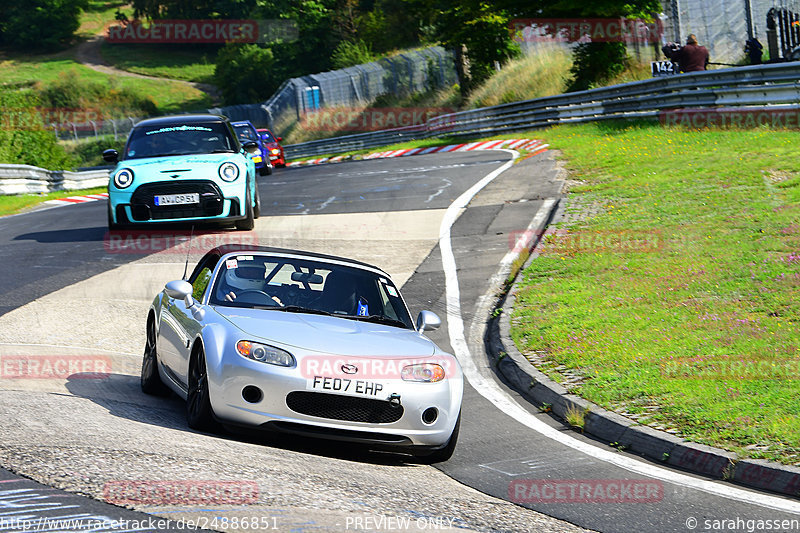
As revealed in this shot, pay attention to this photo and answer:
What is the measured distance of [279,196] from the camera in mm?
22297

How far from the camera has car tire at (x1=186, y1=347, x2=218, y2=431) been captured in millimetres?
6531

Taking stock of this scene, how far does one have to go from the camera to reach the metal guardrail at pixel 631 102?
21188 millimetres

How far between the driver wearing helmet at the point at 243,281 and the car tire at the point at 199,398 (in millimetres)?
773

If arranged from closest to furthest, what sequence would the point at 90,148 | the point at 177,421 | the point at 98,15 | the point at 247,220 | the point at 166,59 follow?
1. the point at 177,421
2. the point at 247,220
3. the point at 90,148
4. the point at 166,59
5. the point at 98,15

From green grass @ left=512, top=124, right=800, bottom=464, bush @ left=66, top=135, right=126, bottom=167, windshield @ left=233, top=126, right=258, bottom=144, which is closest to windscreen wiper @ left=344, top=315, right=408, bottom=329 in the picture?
green grass @ left=512, top=124, right=800, bottom=464

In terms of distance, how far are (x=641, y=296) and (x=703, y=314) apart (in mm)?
1103

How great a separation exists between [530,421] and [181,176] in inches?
345

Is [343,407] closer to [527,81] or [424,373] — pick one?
[424,373]

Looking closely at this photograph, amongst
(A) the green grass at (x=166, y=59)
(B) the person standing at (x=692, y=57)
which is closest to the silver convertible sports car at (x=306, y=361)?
(B) the person standing at (x=692, y=57)

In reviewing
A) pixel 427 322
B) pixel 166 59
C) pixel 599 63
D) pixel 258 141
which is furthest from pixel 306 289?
pixel 166 59

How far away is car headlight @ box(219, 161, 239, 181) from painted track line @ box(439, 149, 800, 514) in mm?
3416

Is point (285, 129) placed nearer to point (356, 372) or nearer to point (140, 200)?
point (140, 200)

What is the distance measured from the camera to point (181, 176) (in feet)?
49.9

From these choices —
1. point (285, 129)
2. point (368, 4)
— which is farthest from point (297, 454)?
point (368, 4)
